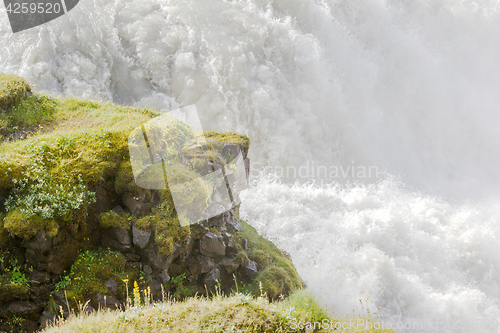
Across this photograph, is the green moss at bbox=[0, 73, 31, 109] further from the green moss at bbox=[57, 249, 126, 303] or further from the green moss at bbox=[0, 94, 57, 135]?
the green moss at bbox=[57, 249, 126, 303]

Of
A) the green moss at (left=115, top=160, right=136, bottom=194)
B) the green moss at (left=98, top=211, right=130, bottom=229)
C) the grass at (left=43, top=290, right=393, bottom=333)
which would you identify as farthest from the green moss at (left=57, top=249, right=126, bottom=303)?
the green moss at (left=115, top=160, right=136, bottom=194)

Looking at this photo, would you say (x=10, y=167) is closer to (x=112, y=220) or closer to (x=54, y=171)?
(x=54, y=171)

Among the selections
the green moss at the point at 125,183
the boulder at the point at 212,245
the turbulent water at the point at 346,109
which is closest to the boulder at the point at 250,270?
the boulder at the point at 212,245

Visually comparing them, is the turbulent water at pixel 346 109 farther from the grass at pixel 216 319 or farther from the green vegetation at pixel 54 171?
the green vegetation at pixel 54 171

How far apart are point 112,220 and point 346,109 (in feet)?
40.5

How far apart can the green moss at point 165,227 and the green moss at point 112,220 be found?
19cm

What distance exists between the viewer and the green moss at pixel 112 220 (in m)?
4.81

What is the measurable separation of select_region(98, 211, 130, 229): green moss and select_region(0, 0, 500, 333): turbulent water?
17.8 ft

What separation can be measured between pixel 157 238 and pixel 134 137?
79.3 inches

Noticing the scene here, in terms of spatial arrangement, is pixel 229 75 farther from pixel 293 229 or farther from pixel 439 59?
pixel 439 59

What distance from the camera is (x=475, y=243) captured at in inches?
404

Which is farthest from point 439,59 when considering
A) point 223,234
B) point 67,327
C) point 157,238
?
point 67,327

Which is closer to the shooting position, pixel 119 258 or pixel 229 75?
pixel 119 258

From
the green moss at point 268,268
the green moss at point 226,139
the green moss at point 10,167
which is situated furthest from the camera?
the green moss at point 226,139
